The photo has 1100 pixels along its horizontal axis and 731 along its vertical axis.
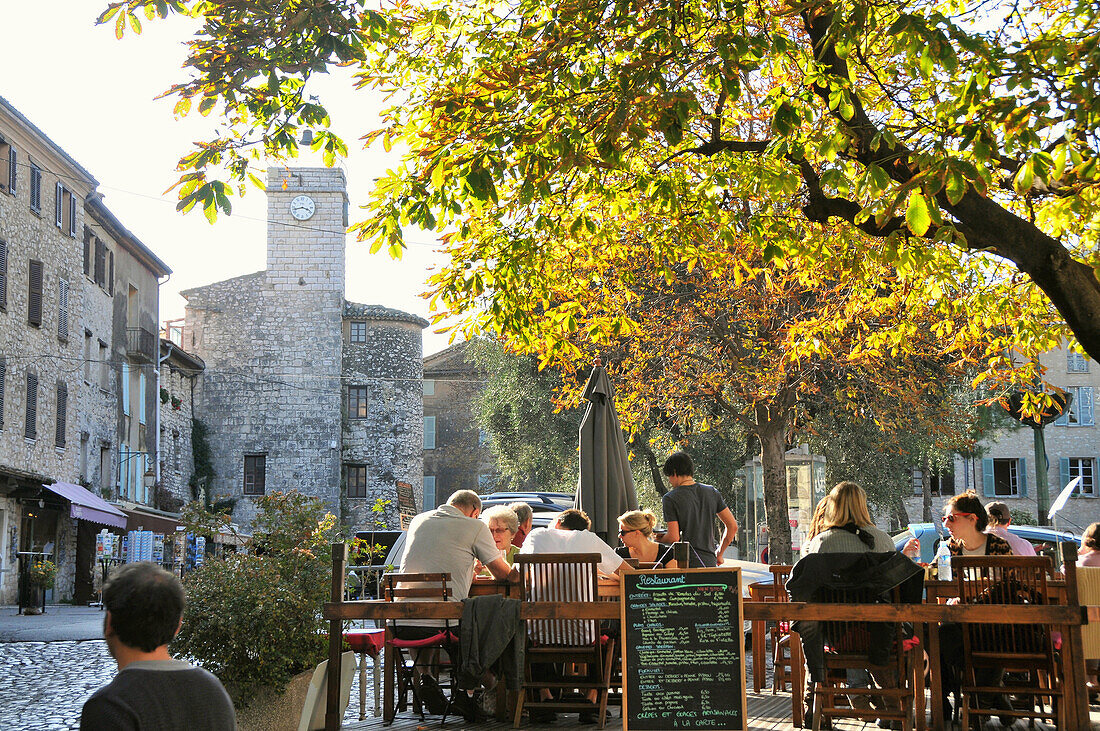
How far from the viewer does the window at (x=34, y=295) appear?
28.3m

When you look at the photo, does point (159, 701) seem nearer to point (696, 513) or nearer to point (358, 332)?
point (696, 513)

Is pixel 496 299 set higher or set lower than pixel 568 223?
lower

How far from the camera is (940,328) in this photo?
37.7 ft

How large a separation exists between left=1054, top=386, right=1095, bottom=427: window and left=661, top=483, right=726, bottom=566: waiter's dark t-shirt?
4412 cm

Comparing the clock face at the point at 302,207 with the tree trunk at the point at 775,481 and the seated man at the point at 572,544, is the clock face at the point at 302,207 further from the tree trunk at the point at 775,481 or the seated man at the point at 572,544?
the seated man at the point at 572,544

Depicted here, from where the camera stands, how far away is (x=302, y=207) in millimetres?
48062

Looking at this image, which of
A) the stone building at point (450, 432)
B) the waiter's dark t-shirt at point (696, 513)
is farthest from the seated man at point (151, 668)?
the stone building at point (450, 432)

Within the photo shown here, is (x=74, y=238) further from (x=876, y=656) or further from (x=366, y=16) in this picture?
(x=876, y=656)

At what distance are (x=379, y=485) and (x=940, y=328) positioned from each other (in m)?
38.9

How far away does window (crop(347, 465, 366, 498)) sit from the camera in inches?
1907

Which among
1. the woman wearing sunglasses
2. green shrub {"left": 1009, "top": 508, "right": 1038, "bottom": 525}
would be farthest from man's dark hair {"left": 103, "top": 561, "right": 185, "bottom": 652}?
green shrub {"left": 1009, "top": 508, "right": 1038, "bottom": 525}

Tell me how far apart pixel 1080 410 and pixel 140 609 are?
52122mm

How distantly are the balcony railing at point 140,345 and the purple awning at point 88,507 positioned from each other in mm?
7073

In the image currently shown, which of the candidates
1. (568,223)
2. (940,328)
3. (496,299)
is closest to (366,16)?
(496,299)
